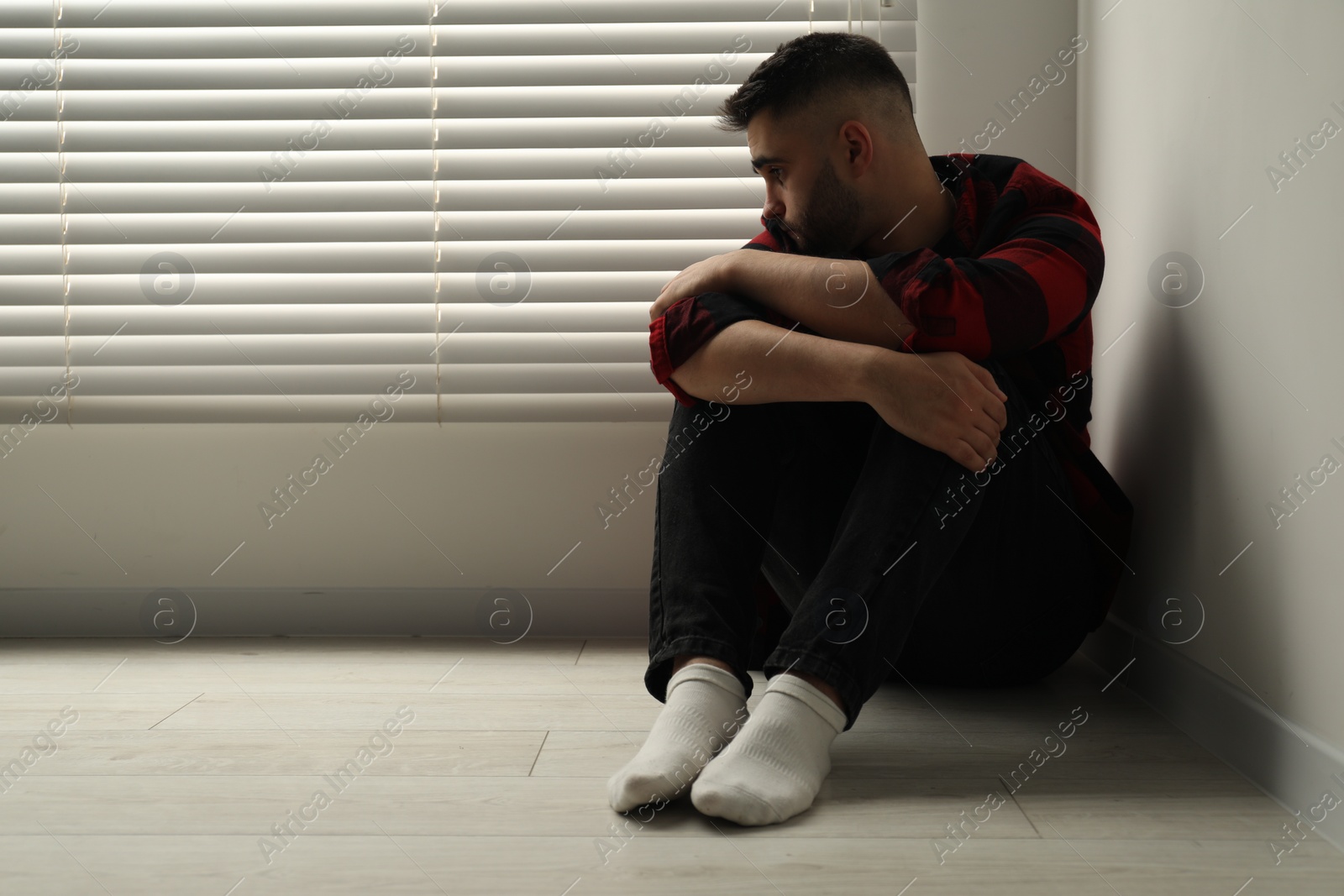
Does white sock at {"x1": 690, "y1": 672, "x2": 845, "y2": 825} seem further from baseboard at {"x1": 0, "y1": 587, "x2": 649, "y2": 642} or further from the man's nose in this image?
baseboard at {"x1": 0, "y1": 587, "x2": 649, "y2": 642}

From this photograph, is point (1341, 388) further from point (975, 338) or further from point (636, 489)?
point (636, 489)

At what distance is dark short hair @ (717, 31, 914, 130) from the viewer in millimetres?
1106

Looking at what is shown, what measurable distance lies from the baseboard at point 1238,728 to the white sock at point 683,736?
0.45 meters

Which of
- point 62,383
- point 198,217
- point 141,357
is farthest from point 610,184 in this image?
point 62,383

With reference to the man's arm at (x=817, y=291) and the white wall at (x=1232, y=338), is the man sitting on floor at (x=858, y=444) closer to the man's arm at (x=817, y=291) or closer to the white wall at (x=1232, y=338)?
the man's arm at (x=817, y=291)

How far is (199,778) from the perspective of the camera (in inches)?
35.8

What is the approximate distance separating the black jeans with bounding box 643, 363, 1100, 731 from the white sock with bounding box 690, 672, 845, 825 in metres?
0.03

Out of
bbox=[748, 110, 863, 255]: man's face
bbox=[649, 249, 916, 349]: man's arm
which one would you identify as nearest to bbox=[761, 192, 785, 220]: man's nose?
bbox=[748, 110, 863, 255]: man's face

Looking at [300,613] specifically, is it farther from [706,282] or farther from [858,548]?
[858,548]

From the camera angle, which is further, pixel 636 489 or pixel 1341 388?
pixel 636 489

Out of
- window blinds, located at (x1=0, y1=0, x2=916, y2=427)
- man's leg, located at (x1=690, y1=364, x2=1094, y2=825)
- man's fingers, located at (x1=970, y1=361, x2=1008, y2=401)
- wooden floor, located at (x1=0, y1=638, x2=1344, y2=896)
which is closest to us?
wooden floor, located at (x1=0, y1=638, x2=1344, y2=896)

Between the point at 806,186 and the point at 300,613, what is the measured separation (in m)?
1.06

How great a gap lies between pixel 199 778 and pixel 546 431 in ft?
2.49

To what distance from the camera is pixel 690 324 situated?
3.34 feet
